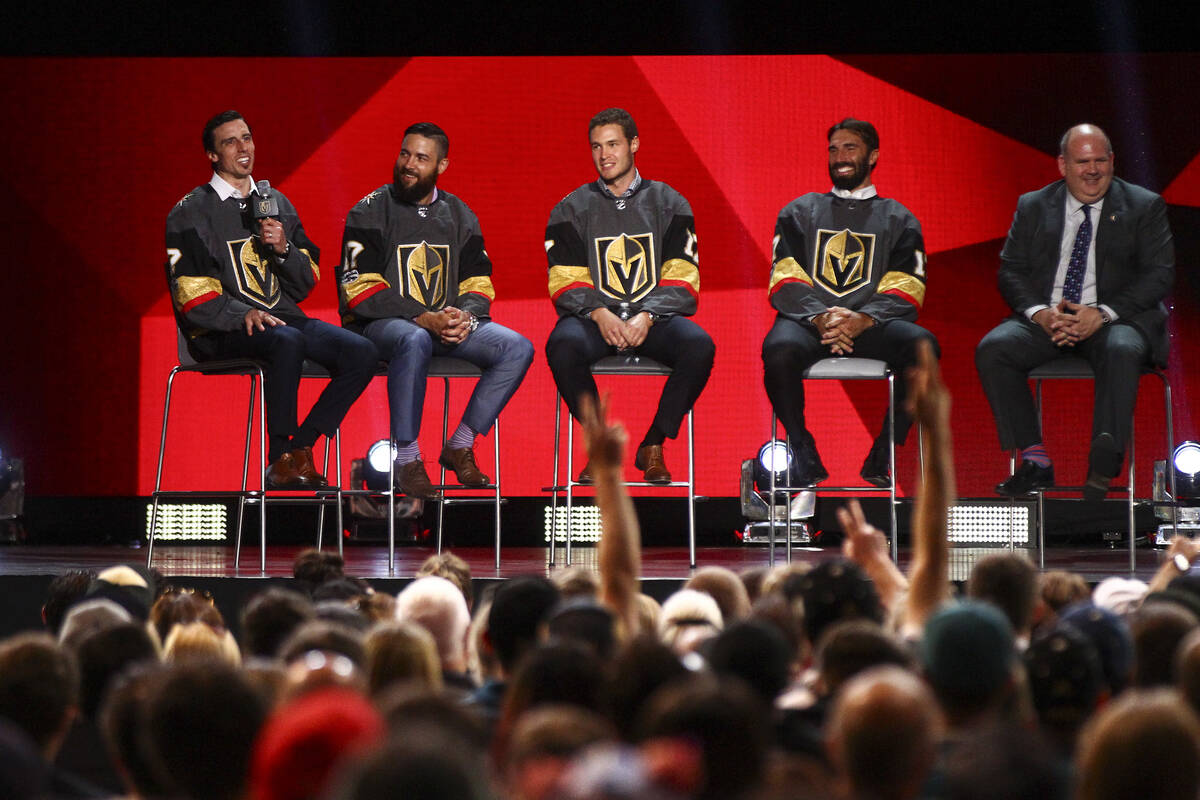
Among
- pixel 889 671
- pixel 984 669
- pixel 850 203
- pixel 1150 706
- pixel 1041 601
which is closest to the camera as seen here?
pixel 1150 706

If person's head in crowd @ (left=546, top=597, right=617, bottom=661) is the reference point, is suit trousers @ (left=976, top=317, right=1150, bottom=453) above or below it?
above

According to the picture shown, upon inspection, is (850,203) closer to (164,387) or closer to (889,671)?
(164,387)

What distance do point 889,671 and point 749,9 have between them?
5.72 meters

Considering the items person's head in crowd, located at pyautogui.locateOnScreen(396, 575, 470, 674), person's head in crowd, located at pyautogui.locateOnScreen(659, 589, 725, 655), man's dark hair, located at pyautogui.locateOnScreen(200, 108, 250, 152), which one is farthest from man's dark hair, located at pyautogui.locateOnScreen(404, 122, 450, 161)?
person's head in crowd, located at pyautogui.locateOnScreen(659, 589, 725, 655)

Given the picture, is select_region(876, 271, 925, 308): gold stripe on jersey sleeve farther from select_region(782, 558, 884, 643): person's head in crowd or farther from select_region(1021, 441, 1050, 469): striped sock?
select_region(782, 558, 884, 643): person's head in crowd

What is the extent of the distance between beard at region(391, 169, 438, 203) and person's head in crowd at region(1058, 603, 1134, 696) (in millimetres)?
3647

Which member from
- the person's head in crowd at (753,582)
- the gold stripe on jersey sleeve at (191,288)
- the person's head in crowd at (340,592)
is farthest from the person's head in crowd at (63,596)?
the person's head in crowd at (753,582)

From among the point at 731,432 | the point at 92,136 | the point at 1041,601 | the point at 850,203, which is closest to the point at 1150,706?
the point at 1041,601

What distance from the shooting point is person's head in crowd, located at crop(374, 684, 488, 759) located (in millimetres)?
1585

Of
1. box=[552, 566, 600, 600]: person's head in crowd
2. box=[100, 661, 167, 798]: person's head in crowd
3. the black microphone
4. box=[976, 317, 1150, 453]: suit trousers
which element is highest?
the black microphone

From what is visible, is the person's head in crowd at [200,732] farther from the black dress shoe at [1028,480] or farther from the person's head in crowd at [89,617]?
the black dress shoe at [1028,480]

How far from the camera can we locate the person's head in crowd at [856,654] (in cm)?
210

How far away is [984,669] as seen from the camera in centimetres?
199

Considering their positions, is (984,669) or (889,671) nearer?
(889,671)
